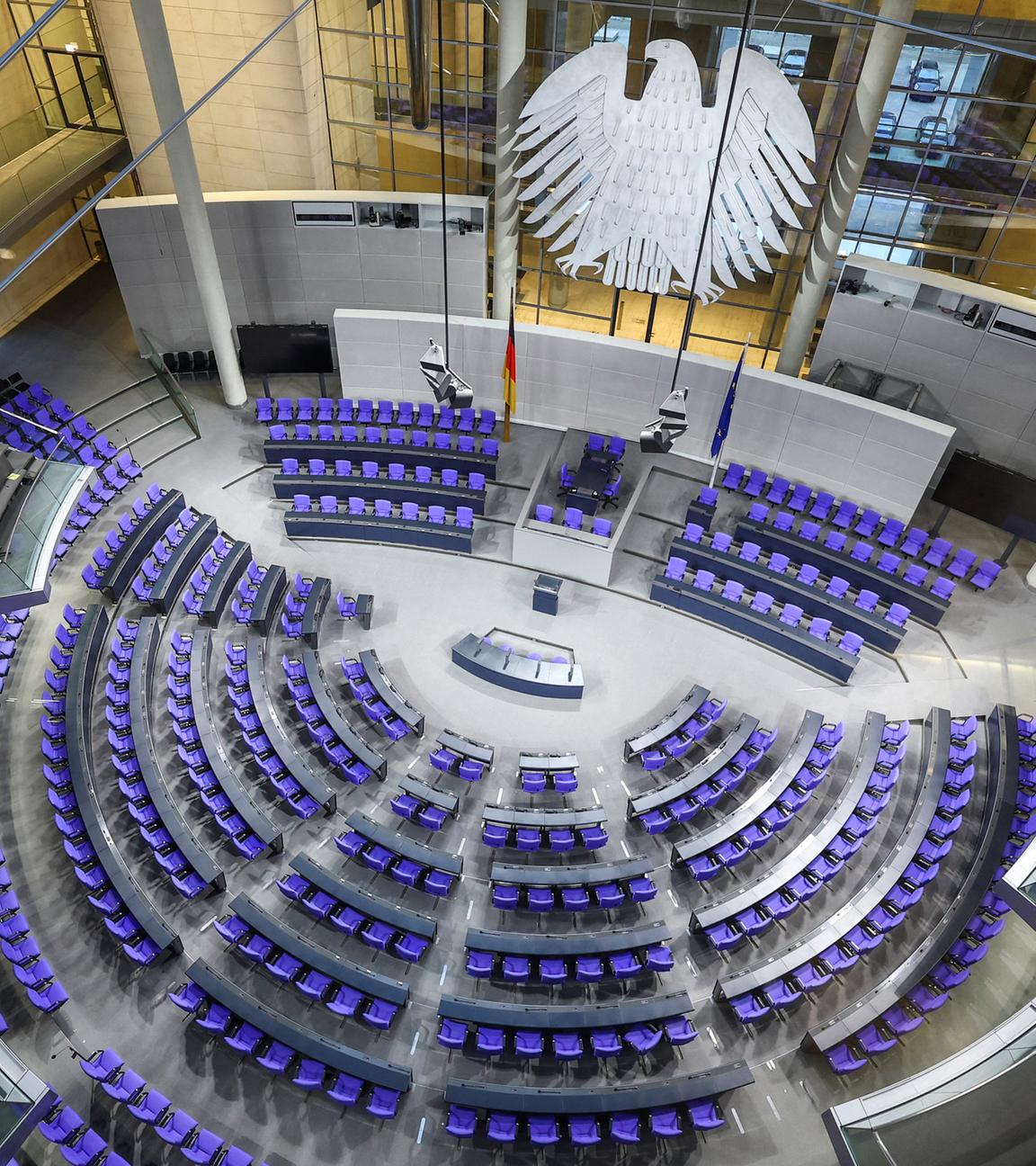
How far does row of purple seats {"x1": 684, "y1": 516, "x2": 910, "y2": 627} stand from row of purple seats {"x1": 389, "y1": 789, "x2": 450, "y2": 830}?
6.32m

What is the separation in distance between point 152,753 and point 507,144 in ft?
42.5

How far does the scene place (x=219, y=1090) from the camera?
10.8 metres

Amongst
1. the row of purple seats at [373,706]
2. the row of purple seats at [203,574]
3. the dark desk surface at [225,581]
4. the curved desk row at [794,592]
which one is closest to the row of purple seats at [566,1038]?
the row of purple seats at [373,706]

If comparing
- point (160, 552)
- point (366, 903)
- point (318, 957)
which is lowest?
point (318, 957)

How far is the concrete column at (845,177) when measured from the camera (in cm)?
1509

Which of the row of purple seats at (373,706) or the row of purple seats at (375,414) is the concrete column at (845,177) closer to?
the row of purple seats at (375,414)

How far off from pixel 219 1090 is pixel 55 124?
20108mm

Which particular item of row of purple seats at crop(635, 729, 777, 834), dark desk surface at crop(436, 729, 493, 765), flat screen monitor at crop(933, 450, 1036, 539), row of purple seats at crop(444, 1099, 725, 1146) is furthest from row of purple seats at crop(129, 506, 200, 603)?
flat screen monitor at crop(933, 450, 1036, 539)

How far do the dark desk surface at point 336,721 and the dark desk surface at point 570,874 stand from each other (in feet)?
8.06

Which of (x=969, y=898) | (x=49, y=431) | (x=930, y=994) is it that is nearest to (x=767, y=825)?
(x=969, y=898)

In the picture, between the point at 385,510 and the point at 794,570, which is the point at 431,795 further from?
the point at 794,570

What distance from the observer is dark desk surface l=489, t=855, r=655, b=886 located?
40.2ft

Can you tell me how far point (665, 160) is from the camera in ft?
49.1

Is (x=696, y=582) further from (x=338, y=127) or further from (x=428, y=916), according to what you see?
(x=338, y=127)
